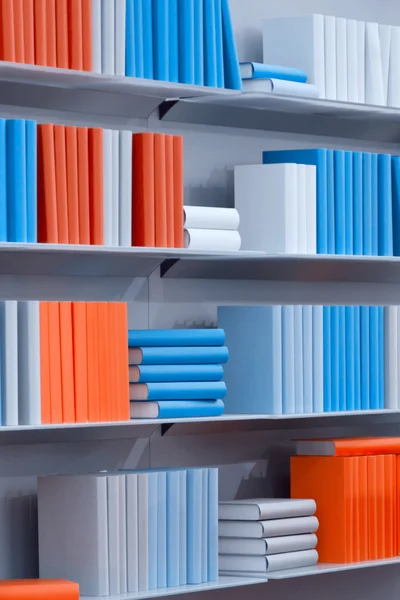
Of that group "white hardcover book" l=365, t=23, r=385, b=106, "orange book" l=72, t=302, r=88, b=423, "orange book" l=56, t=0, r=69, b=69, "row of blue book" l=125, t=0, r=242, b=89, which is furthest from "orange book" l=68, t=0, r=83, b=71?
"white hardcover book" l=365, t=23, r=385, b=106

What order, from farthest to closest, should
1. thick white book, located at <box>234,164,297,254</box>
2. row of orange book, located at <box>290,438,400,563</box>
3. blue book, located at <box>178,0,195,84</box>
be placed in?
row of orange book, located at <box>290,438,400,563</box> < thick white book, located at <box>234,164,297,254</box> < blue book, located at <box>178,0,195,84</box>

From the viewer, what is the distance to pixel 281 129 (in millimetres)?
3865

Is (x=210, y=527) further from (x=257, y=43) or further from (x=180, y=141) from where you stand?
(x=257, y=43)

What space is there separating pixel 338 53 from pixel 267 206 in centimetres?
51

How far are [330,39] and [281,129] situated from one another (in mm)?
330

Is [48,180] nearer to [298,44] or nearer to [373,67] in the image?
[298,44]

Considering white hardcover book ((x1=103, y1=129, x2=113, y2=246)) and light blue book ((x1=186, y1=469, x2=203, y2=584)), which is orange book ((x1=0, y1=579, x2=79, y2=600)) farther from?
white hardcover book ((x1=103, y1=129, x2=113, y2=246))

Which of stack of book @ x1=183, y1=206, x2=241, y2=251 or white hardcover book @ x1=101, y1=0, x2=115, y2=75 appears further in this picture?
stack of book @ x1=183, y1=206, x2=241, y2=251

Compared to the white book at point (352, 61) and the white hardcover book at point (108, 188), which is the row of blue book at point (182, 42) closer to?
the white hardcover book at point (108, 188)

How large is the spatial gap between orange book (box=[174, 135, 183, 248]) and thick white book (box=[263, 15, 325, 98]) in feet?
1.74

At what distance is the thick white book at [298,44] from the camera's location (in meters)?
3.62

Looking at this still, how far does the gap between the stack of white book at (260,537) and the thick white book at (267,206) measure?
681mm

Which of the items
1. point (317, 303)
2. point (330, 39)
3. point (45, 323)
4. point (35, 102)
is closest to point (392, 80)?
Result: point (330, 39)

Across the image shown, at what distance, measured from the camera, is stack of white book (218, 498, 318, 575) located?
11.2 ft
